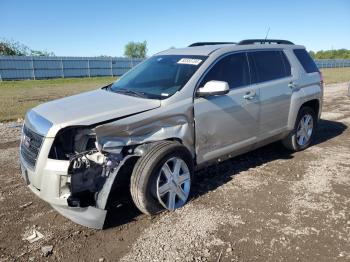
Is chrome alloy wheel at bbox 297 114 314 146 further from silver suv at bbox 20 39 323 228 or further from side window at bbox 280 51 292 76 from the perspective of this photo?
side window at bbox 280 51 292 76

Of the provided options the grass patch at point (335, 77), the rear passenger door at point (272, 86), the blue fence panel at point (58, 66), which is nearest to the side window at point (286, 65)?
the rear passenger door at point (272, 86)

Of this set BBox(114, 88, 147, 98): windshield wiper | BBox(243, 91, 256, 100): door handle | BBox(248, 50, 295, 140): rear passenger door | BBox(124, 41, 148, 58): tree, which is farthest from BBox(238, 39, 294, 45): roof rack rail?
BBox(124, 41, 148, 58): tree

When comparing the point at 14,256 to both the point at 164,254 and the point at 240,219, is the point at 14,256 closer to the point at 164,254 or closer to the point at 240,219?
the point at 164,254

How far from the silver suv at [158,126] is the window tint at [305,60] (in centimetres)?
48

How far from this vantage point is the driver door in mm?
4527

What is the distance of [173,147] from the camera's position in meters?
4.02

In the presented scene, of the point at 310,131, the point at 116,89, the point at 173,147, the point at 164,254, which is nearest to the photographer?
the point at 164,254

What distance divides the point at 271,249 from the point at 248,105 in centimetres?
223

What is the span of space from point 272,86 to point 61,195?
3.54 metres

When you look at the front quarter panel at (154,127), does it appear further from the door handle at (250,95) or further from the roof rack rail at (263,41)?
the roof rack rail at (263,41)

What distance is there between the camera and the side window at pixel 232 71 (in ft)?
15.6

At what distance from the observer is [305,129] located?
21.9 ft

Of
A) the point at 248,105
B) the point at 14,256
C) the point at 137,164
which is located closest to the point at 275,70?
the point at 248,105

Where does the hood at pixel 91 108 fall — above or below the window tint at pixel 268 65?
below
